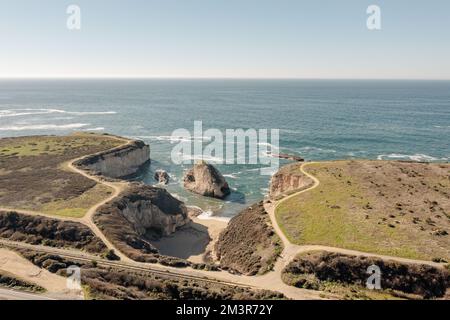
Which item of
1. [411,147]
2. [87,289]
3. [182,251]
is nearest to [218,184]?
[182,251]

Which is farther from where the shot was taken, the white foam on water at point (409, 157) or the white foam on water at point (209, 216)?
the white foam on water at point (409, 157)

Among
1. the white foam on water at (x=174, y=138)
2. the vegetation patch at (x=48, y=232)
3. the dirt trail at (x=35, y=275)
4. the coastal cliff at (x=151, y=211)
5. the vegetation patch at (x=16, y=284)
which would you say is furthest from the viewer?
the white foam on water at (x=174, y=138)

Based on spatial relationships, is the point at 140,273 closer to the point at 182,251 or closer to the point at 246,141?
the point at 182,251

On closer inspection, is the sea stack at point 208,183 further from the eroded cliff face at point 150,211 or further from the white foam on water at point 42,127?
the white foam on water at point 42,127

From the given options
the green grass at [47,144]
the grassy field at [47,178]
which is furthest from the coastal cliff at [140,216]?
the green grass at [47,144]

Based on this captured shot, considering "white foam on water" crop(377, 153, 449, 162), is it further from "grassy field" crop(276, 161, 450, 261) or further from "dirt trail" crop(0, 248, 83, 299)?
"dirt trail" crop(0, 248, 83, 299)

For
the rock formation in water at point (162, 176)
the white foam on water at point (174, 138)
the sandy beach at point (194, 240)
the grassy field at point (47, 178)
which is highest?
the white foam on water at point (174, 138)
